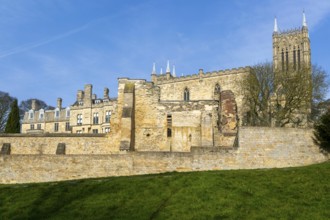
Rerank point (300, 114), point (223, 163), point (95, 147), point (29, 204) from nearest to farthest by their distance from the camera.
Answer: point (29, 204) → point (223, 163) → point (95, 147) → point (300, 114)

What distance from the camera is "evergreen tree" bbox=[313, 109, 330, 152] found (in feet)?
81.3

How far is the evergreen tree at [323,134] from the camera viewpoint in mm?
24781

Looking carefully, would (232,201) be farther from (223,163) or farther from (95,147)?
(95,147)

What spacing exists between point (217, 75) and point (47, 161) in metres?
46.6

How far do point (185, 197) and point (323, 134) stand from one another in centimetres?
1142

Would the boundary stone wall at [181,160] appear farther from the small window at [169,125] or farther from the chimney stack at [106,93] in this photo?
the chimney stack at [106,93]

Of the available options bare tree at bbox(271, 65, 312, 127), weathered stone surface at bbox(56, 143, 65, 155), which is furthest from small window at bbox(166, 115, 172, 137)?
bare tree at bbox(271, 65, 312, 127)

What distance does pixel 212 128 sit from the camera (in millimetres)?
34562

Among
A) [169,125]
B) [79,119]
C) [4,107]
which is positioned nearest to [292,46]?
[79,119]

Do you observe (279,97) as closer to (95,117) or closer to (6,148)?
(6,148)

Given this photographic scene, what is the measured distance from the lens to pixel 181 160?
24.8 metres

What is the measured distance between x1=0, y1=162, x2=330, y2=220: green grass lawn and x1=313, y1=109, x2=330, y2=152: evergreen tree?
3.77 metres

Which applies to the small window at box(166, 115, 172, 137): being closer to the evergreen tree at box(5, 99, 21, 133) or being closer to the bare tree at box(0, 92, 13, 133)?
the evergreen tree at box(5, 99, 21, 133)

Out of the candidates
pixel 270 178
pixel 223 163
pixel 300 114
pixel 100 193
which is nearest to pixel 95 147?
pixel 223 163
